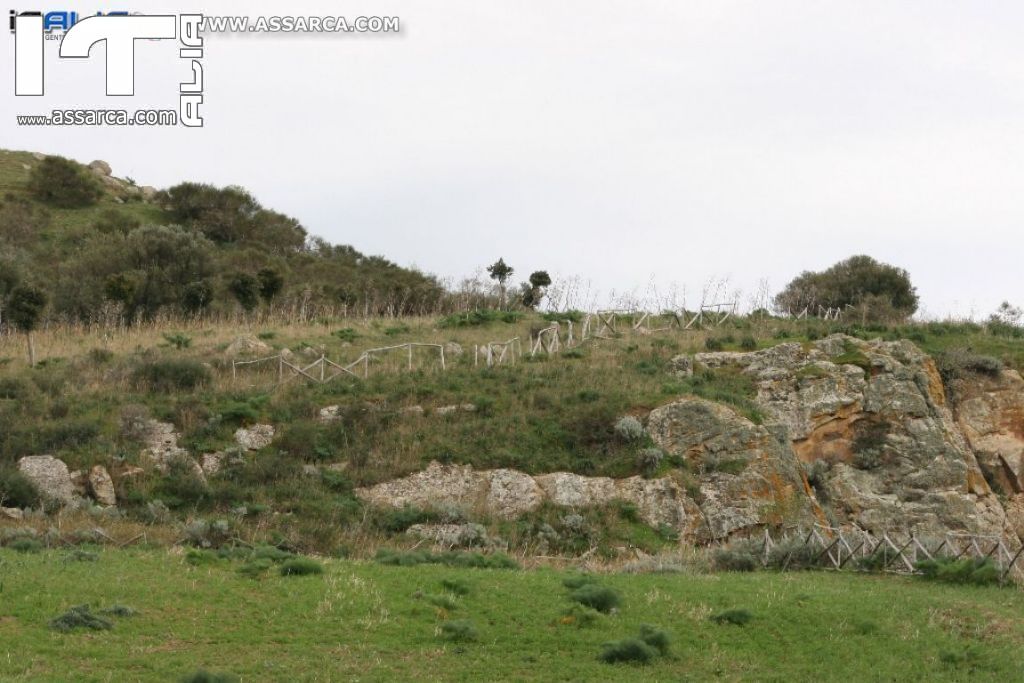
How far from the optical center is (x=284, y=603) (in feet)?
49.3

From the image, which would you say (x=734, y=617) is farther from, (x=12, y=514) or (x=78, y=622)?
(x=12, y=514)

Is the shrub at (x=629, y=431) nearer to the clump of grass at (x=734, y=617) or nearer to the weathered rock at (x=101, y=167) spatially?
the clump of grass at (x=734, y=617)

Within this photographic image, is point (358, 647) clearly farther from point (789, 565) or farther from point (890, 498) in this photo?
point (890, 498)

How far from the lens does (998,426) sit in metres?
32.3

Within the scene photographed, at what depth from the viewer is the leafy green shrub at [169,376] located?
99.0 feet

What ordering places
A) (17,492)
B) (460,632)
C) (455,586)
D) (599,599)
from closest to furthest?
(460,632) → (599,599) → (455,586) → (17,492)

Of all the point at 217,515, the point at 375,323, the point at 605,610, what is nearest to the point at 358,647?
the point at 605,610

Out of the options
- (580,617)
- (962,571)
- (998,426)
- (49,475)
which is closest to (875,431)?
(998,426)

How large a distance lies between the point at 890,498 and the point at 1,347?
26181mm

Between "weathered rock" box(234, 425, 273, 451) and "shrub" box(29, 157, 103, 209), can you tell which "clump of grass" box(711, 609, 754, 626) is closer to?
"weathered rock" box(234, 425, 273, 451)

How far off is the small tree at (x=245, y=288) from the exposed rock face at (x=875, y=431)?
60.0 ft

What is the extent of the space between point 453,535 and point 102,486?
7644 mm

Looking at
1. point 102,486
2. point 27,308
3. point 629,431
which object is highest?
point 27,308

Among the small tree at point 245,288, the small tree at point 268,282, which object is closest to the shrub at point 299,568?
the small tree at point 245,288
